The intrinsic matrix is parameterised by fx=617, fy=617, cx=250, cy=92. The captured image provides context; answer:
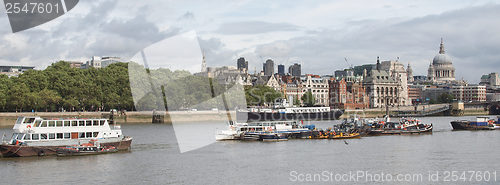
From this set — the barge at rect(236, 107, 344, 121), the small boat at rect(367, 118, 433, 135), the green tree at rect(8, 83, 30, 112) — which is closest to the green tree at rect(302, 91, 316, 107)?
the barge at rect(236, 107, 344, 121)

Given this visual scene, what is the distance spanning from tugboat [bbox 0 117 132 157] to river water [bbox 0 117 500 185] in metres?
1.16

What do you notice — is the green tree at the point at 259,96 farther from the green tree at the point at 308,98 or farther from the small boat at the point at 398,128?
the small boat at the point at 398,128

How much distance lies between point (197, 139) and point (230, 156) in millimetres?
15864

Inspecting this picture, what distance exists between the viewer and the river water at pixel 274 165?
37.2 m

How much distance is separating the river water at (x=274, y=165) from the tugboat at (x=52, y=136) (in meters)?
1.16

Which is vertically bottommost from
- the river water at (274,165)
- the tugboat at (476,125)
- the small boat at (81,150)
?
the river water at (274,165)

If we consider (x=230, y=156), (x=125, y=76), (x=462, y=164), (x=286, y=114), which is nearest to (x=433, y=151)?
(x=462, y=164)

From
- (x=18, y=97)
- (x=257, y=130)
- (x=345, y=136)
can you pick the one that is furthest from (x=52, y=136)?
(x=18, y=97)

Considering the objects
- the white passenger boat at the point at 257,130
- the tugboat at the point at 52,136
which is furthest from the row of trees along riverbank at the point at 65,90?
the tugboat at the point at 52,136

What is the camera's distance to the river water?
3722 cm

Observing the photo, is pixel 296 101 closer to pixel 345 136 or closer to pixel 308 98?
pixel 308 98

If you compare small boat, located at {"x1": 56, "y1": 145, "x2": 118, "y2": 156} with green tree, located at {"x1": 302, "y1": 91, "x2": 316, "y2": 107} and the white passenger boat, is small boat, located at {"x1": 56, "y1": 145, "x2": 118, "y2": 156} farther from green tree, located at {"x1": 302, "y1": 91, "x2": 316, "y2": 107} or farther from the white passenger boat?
green tree, located at {"x1": 302, "y1": 91, "x2": 316, "y2": 107}

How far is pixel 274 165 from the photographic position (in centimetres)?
4341

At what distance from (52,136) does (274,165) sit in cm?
1810
